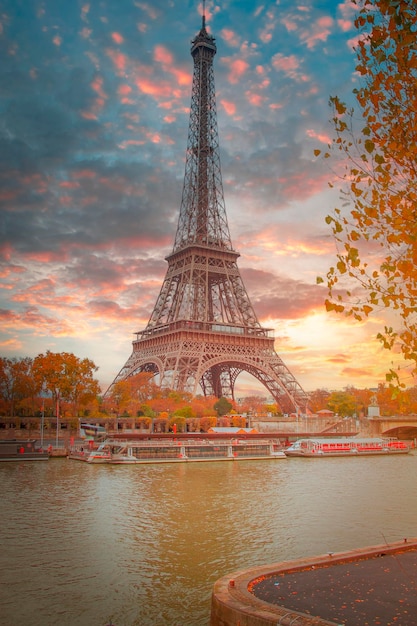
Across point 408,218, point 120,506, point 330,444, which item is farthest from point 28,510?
point 330,444

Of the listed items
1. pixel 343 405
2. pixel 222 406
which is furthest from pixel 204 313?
pixel 343 405

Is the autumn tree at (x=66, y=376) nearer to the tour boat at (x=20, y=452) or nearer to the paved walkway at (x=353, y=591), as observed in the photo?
the tour boat at (x=20, y=452)

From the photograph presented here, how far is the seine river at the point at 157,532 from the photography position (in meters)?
13.8

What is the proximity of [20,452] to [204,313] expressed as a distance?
3522cm

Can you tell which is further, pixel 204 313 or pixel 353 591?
pixel 204 313

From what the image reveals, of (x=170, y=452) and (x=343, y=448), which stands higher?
(x=170, y=452)

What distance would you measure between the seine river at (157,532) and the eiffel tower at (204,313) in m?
32.7

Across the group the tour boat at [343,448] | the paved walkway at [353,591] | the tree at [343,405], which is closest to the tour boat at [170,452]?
the tour boat at [343,448]

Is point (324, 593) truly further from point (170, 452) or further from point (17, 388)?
point (17, 388)

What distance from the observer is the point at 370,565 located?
1157 cm

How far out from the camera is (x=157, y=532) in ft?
70.0

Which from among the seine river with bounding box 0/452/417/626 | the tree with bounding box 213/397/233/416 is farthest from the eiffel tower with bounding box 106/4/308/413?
the seine river with bounding box 0/452/417/626

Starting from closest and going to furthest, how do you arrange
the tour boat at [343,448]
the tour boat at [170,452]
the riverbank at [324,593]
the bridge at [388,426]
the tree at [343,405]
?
the riverbank at [324,593]
the tour boat at [170,452]
the tour boat at [343,448]
the bridge at [388,426]
the tree at [343,405]

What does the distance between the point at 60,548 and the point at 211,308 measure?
64.6 meters
